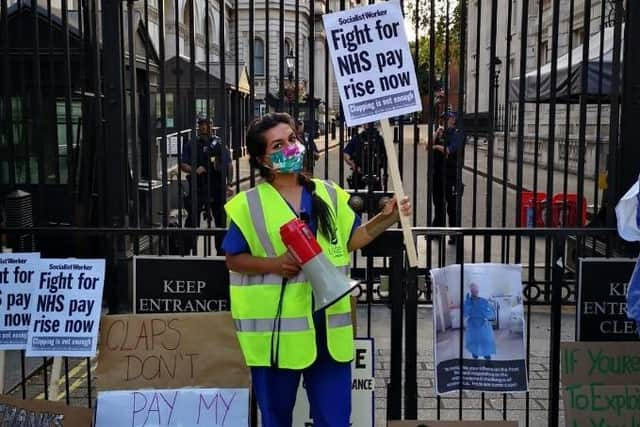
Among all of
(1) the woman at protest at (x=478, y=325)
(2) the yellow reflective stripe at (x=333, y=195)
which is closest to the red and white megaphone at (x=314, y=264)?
(2) the yellow reflective stripe at (x=333, y=195)

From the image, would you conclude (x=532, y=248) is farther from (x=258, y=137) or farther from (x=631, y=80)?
(x=258, y=137)

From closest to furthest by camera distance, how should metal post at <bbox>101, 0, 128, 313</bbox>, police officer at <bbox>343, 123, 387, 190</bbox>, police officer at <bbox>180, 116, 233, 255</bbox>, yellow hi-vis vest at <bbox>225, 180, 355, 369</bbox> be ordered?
yellow hi-vis vest at <bbox>225, 180, 355, 369</bbox>
metal post at <bbox>101, 0, 128, 313</bbox>
police officer at <bbox>343, 123, 387, 190</bbox>
police officer at <bbox>180, 116, 233, 255</bbox>

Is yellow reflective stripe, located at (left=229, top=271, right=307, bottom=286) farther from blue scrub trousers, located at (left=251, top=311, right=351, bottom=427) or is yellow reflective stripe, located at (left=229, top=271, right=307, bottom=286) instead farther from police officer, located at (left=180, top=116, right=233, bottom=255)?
police officer, located at (left=180, top=116, right=233, bottom=255)

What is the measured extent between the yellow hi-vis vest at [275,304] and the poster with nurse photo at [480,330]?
76 centimetres

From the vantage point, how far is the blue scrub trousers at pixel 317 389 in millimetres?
2906

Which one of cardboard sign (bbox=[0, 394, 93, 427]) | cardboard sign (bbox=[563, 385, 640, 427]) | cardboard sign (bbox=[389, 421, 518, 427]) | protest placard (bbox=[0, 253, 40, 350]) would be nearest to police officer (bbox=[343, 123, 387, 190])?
cardboard sign (bbox=[389, 421, 518, 427])

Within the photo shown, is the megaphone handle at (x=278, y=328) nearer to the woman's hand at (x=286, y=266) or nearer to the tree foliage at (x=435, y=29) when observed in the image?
the woman's hand at (x=286, y=266)

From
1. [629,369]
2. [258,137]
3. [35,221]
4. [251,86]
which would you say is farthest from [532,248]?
[35,221]

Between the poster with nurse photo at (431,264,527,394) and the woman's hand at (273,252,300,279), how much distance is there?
3.21 feet

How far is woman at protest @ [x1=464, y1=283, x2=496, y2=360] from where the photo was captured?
11.5ft

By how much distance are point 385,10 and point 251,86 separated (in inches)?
38.3

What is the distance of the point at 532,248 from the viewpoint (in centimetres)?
493

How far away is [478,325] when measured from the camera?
353cm

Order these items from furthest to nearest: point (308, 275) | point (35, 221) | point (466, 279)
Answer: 1. point (35, 221)
2. point (466, 279)
3. point (308, 275)
